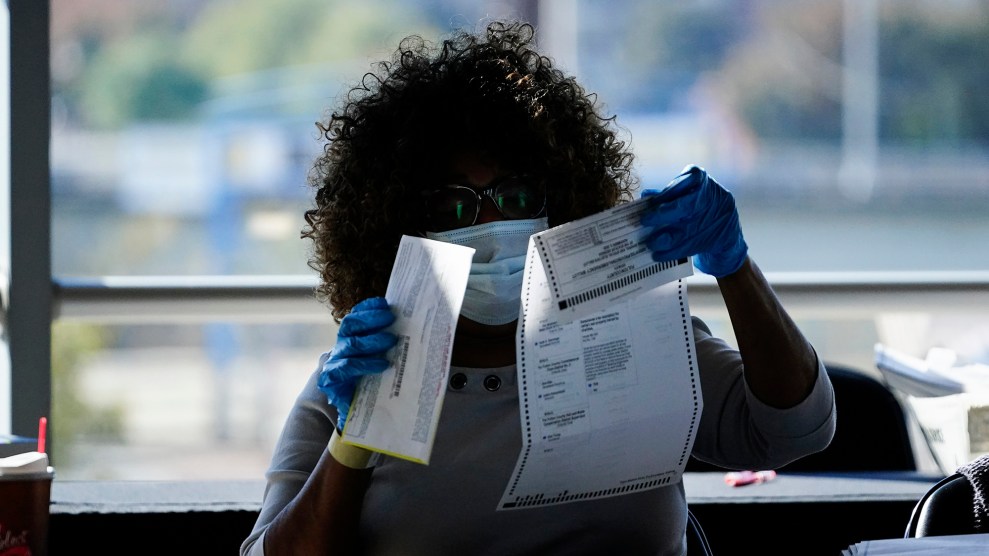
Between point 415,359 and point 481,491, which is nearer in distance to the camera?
point 415,359

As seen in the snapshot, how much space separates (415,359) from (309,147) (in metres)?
2.38

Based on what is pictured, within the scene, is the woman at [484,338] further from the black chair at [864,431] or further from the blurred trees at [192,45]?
the blurred trees at [192,45]

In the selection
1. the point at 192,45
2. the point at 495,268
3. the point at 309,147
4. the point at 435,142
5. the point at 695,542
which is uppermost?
the point at 192,45

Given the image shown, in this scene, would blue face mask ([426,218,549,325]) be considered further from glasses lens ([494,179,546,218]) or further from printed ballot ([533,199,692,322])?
Answer: printed ballot ([533,199,692,322])

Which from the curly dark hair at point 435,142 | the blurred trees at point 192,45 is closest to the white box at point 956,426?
the curly dark hair at point 435,142

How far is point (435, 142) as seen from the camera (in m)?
1.35

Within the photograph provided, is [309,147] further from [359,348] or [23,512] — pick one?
[359,348]

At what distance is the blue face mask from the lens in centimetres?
123

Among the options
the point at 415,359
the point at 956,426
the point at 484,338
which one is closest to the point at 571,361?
the point at 415,359

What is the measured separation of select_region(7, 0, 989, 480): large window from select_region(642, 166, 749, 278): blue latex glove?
→ 1.64m

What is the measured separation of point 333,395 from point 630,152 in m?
0.66

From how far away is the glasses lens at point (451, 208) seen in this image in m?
1.29

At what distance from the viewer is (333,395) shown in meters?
1.09

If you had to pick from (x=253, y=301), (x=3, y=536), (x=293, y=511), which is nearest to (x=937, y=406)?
(x=293, y=511)
